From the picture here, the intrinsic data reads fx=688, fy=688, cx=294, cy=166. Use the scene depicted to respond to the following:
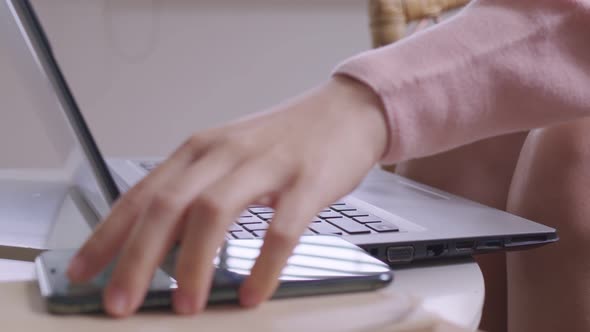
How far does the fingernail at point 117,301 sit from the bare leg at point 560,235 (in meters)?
0.28

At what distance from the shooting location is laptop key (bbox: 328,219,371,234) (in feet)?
1.24

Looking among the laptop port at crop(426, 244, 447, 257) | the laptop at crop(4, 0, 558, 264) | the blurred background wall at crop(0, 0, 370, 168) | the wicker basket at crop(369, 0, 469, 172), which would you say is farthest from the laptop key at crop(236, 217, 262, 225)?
the blurred background wall at crop(0, 0, 370, 168)

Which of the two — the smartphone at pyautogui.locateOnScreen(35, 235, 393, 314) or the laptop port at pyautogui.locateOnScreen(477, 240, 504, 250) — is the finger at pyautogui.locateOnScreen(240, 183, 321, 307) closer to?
the smartphone at pyautogui.locateOnScreen(35, 235, 393, 314)

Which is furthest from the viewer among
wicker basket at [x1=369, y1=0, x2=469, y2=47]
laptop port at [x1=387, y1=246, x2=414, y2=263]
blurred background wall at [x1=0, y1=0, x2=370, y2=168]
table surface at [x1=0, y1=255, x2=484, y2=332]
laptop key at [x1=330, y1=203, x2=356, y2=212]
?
blurred background wall at [x1=0, y1=0, x2=370, y2=168]

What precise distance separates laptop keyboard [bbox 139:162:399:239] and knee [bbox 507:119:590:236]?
117 mm

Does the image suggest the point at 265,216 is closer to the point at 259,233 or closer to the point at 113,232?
the point at 259,233

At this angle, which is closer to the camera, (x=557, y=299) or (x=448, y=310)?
(x=448, y=310)

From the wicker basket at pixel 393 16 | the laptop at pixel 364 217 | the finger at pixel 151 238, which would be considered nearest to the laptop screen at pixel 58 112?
the laptop at pixel 364 217

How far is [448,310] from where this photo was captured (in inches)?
11.3

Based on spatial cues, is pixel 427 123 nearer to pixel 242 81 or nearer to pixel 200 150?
pixel 200 150

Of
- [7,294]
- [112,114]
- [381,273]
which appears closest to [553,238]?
[381,273]

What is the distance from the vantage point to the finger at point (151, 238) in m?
0.23

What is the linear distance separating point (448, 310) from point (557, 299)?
0.16 meters

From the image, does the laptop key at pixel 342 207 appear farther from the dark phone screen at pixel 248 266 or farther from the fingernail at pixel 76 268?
the fingernail at pixel 76 268
